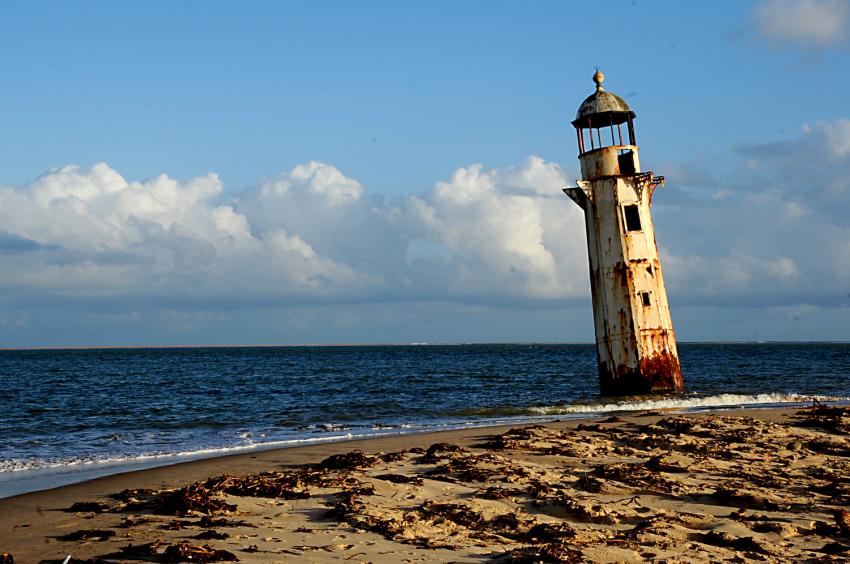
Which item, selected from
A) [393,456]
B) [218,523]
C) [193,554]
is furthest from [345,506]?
[393,456]

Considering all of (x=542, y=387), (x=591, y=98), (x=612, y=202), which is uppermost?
(x=591, y=98)

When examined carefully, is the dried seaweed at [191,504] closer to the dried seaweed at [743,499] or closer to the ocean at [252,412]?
the ocean at [252,412]

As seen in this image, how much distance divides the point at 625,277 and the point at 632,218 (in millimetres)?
Result: 2086

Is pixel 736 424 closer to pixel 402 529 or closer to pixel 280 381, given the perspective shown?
pixel 402 529

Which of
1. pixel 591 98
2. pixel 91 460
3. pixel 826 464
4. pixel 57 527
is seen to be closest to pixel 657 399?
pixel 591 98

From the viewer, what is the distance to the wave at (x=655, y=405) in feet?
78.0

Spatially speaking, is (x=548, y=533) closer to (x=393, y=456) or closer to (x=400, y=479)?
(x=400, y=479)

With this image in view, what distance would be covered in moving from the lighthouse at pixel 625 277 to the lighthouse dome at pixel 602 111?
144cm

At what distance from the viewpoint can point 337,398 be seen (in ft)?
116

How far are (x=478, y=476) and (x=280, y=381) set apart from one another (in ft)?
138

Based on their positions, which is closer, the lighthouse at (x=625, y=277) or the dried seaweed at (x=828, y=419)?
the dried seaweed at (x=828, y=419)

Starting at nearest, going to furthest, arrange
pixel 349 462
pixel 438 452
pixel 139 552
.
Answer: pixel 139 552
pixel 349 462
pixel 438 452

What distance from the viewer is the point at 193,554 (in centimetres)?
748

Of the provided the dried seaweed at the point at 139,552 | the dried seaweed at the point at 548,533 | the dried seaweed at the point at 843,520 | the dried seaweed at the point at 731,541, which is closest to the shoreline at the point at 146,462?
the dried seaweed at the point at 139,552
